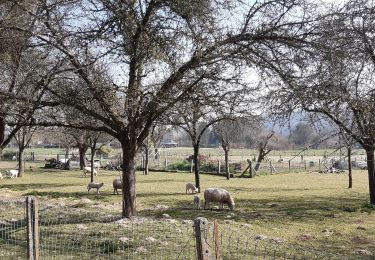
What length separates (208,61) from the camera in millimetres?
11648

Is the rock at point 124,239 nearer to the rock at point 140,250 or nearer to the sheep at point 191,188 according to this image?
the rock at point 140,250

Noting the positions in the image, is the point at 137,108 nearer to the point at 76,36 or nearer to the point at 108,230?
the point at 76,36

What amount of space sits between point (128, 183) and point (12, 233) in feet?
13.0

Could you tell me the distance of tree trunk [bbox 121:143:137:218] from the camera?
1417 centimetres

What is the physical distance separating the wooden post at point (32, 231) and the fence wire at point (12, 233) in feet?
5.65

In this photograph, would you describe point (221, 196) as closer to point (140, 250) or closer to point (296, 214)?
point (296, 214)

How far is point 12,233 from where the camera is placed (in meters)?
11.2

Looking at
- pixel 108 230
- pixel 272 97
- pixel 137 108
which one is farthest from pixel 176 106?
pixel 108 230

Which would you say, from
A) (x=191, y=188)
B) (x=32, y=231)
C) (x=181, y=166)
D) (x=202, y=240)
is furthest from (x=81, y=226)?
(x=181, y=166)

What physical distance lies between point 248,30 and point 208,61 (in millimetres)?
1233

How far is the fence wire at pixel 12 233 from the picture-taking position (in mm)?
9160

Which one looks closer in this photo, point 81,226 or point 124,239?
point 124,239

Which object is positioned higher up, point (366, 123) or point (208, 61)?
point (208, 61)

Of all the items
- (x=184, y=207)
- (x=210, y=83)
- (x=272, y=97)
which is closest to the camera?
(x=272, y=97)
